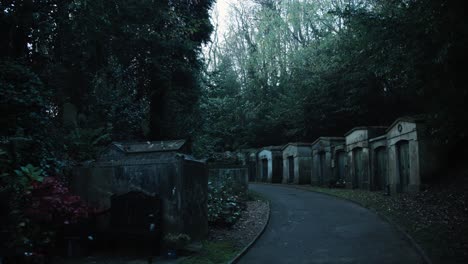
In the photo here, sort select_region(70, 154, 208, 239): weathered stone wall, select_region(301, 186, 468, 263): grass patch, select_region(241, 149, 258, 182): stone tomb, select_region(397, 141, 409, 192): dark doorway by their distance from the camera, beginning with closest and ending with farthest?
select_region(301, 186, 468, 263): grass patch
select_region(70, 154, 208, 239): weathered stone wall
select_region(397, 141, 409, 192): dark doorway
select_region(241, 149, 258, 182): stone tomb

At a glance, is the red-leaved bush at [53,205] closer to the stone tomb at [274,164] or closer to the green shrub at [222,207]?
the green shrub at [222,207]

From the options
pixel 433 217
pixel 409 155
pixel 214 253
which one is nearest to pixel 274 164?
pixel 409 155

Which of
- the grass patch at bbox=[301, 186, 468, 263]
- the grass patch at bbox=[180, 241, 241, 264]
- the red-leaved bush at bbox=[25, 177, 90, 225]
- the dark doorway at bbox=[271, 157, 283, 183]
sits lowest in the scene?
the grass patch at bbox=[180, 241, 241, 264]

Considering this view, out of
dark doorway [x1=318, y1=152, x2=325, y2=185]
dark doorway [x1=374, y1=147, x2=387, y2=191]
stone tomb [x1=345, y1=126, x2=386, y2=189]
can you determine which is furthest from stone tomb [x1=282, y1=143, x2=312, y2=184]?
dark doorway [x1=374, y1=147, x2=387, y2=191]

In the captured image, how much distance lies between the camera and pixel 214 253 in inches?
344

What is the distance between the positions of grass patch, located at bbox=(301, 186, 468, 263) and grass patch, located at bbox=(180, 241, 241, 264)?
4016 millimetres

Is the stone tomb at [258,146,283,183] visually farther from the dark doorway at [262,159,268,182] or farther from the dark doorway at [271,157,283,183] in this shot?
the dark doorway at [262,159,268,182]

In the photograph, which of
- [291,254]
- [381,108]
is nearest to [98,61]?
[291,254]

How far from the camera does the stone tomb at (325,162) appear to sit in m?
23.0

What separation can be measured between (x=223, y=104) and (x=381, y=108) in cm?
981

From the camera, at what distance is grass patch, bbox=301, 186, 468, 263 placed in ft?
25.9

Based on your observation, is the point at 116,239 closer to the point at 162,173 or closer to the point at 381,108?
the point at 162,173

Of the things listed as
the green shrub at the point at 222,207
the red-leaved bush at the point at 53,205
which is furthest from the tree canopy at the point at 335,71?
the red-leaved bush at the point at 53,205

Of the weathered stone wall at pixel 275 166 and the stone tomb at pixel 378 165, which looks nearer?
the stone tomb at pixel 378 165
